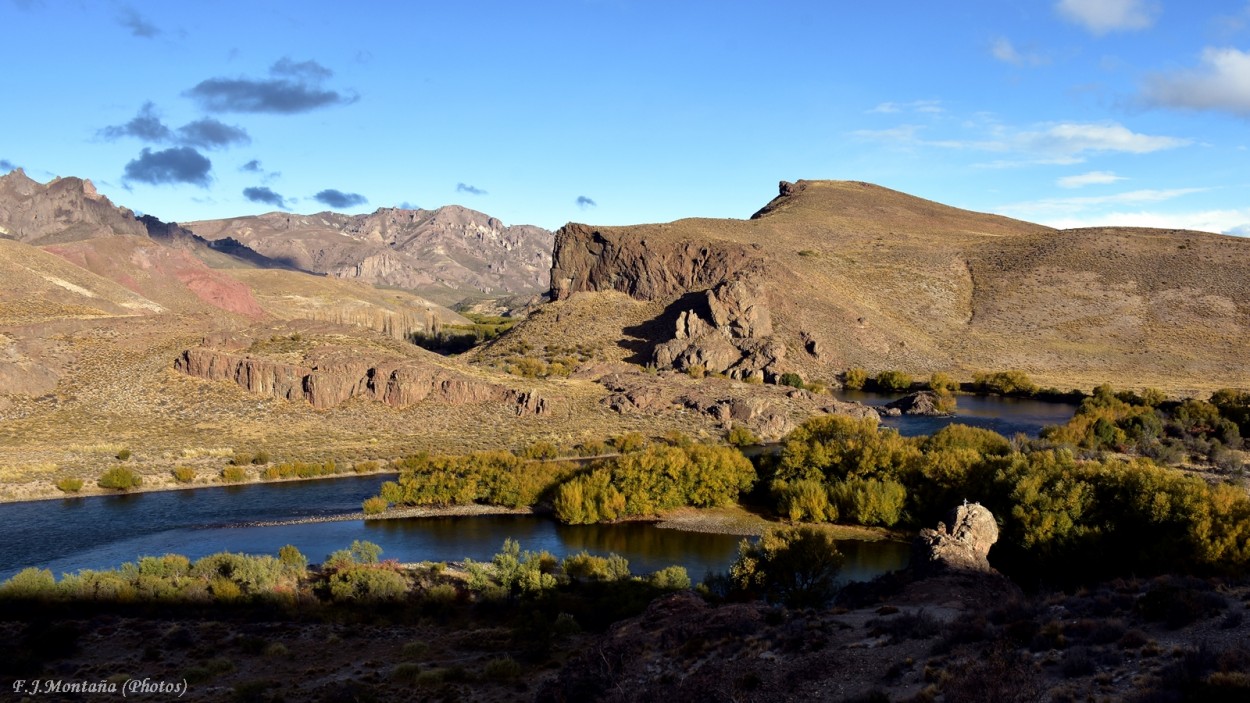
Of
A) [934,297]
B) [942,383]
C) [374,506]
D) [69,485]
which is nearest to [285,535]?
[374,506]

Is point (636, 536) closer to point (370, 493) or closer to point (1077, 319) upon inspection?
point (370, 493)

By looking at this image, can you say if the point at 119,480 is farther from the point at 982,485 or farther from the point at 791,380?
the point at 791,380

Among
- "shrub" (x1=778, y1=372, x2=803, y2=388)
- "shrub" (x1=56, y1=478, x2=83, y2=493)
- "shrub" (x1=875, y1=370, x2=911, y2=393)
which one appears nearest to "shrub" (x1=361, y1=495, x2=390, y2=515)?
"shrub" (x1=56, y1=478, x2=83, y2=493)

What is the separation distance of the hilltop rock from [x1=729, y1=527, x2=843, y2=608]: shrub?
360cm

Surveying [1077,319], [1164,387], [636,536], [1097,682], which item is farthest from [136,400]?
[1077,319]

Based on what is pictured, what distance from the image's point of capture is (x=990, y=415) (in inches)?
3155

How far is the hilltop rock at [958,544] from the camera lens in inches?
1109

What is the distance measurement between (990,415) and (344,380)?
5812 cm

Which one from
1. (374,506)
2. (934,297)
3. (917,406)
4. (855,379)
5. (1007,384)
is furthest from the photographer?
(934,297)

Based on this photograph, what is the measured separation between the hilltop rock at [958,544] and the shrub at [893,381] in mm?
68883

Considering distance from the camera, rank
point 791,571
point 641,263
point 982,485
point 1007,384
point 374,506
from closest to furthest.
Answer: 1. point 791,571
2. point 982,485
3. point 374,506
4. point 1007,384
5. point 641,263

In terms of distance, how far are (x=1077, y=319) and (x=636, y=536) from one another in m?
99.2

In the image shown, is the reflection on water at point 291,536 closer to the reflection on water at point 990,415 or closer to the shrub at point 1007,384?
the reflection on water at point 990,415

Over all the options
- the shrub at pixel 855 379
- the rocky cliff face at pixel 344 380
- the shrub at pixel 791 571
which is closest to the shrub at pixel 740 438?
the rocky cliff face at pixel 344 380
